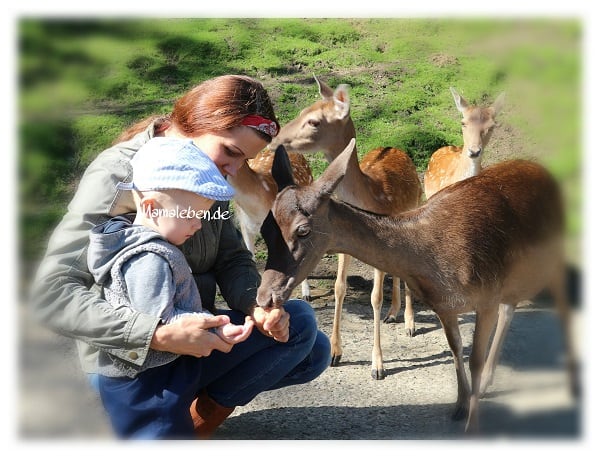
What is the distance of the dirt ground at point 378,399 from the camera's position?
3.44 metres

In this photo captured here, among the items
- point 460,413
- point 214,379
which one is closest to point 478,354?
point 460,413

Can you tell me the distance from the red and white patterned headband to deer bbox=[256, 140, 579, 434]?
1.69ft

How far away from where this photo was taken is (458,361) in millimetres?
4156

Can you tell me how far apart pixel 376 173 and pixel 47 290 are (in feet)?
11.1

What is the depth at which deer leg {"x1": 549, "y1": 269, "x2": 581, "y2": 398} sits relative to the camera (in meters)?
3.53

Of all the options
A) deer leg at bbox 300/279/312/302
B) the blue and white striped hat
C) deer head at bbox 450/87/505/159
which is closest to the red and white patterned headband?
the blue and white striped hat

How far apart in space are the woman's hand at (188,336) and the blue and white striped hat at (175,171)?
47cm

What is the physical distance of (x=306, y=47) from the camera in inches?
269

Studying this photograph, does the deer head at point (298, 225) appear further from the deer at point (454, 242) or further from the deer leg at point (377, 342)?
the deer leg at point (377, 342)

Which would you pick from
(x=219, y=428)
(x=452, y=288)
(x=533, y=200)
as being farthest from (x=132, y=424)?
(x=533, y=200)

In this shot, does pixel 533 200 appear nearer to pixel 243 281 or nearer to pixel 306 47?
pixel 243 281

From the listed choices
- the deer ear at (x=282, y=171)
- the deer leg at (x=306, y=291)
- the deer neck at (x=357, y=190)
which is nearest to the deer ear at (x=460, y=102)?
the deer neck at (x=357, y=190)

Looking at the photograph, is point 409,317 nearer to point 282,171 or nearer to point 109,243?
point 282,171

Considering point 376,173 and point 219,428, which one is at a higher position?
point 376,173
